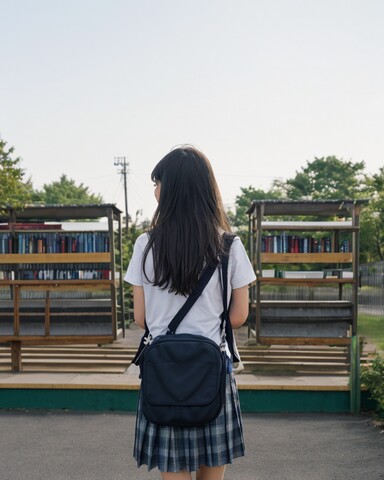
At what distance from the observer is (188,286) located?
2344mm

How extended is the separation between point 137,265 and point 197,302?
0.81 feet

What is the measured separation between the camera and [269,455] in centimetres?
554

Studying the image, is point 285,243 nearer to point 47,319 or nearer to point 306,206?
point 306,206

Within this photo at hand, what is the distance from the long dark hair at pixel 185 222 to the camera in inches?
92.7

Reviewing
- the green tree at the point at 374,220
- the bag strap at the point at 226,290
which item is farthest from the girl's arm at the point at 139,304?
the green tree at the point at 374,220

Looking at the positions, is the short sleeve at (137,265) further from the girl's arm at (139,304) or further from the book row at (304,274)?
the book row at (304,274)

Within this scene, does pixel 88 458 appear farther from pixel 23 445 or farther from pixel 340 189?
pixel 340 189

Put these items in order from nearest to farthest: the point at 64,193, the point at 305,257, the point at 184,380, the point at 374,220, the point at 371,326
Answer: the point at 184,380 < the point at 305,257 < the point at 371,326 < the point at 374,220 < the point at 64,193

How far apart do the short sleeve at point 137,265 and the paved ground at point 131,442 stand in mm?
2884

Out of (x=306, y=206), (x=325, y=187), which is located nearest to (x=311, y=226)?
(x=306, y=206)

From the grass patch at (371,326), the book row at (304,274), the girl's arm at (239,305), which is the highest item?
the girl's arm at (239,305)

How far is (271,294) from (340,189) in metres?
41.7

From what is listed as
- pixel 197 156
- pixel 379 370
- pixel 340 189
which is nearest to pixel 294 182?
pixel 340 189

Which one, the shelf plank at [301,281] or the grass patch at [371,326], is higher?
the shelf plank at [301,281]
